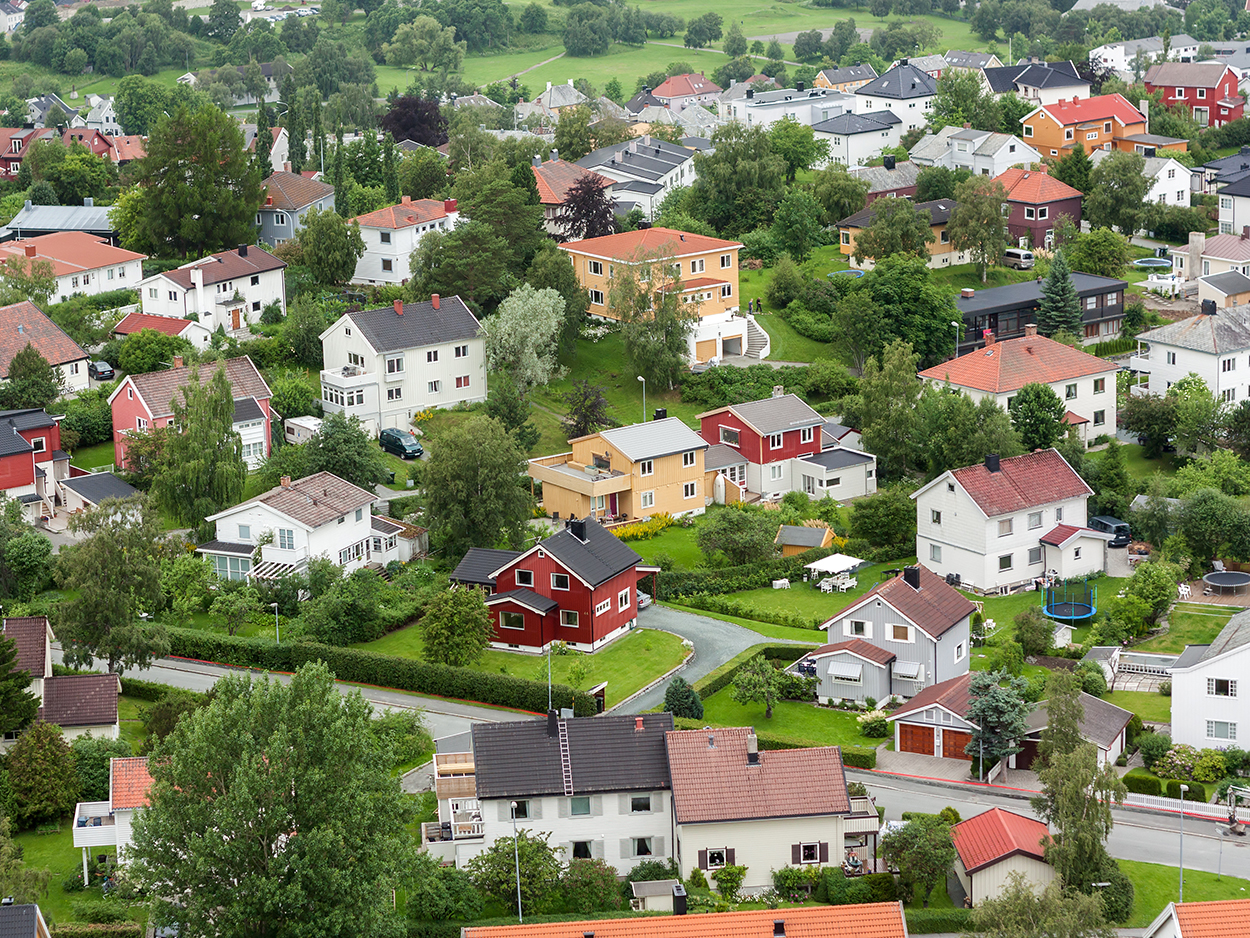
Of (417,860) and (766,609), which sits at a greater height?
(766,609)

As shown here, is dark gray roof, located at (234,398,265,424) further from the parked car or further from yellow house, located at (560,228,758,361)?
yellow house, located at (560,228,758,361)

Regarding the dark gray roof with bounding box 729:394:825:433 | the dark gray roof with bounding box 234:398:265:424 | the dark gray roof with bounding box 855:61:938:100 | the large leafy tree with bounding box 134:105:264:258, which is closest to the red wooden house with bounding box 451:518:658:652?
the dark gray roof with bounding box 234:398:265:424

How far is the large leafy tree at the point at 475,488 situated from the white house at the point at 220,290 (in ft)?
87.2

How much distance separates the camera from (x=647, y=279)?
9750 centimetres

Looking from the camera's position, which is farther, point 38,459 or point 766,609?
point 38,459

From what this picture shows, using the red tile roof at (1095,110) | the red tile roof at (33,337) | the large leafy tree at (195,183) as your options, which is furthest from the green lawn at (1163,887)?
the red tile roof at (1095,110)

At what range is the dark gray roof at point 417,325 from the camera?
90.7 meters

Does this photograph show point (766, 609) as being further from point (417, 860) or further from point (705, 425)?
point (417, 860)

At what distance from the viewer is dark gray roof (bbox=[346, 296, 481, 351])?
3570 inches

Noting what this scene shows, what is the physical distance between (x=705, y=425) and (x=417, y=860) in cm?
4605

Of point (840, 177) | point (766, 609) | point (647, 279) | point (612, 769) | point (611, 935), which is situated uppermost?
point (840, 177)

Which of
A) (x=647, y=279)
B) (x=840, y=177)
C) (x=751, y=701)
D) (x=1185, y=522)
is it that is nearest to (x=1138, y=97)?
(x=840, y=177)

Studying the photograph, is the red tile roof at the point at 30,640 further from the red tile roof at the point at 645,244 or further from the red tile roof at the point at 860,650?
the red tile roof at the point at 645,244

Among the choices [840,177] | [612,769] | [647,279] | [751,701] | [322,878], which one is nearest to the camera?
[322,878]
